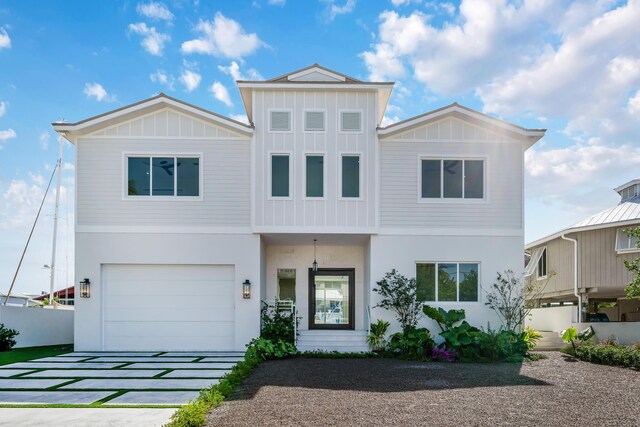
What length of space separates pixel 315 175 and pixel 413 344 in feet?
16.3

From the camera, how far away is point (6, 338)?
14.5 m

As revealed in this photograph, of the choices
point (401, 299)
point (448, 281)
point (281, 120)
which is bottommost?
point (401, 299)

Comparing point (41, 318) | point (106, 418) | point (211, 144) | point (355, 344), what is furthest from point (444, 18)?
point (41, 318)

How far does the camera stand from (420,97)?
47.3 ft

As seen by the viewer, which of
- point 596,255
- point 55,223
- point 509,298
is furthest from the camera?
point 55,223

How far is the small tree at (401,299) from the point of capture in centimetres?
1336

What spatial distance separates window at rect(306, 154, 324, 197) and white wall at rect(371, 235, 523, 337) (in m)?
1.91

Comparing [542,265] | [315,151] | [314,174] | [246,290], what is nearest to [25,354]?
[246,290]

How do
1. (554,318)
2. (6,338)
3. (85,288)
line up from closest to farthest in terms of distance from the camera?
(85,288), (6,338), (554,318)

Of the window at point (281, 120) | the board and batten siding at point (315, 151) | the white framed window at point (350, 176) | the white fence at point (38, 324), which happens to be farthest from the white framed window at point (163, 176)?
the white fence at point (38, 324)

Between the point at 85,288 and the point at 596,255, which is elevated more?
the point at 596,255

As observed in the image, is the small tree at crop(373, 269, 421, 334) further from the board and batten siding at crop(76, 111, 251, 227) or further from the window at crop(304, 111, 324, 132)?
the window at crop(304, 111, 324, 132)

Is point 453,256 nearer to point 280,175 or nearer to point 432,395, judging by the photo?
point 280,175

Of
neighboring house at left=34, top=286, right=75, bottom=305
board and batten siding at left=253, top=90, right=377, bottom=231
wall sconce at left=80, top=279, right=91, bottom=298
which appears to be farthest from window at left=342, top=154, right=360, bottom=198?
neighboring house at left=34, top=286, right=75, bottom=305
